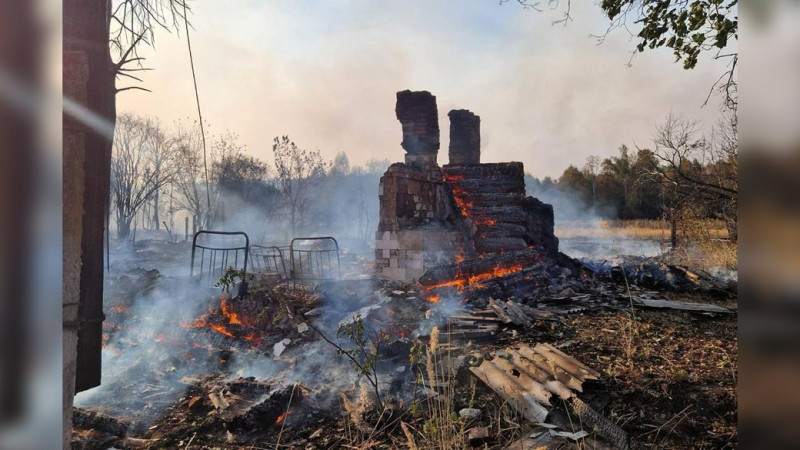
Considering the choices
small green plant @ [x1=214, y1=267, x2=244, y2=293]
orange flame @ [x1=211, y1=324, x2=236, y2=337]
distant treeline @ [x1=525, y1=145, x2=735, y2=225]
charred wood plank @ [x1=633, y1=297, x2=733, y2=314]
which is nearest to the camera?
small green plant @ [x1=214, y1=267, x2=244, y2=293]

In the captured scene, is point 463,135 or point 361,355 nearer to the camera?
point 361,355

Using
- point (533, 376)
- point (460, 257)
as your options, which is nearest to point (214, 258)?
point (460, 257)

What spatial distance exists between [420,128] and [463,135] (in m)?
5.16

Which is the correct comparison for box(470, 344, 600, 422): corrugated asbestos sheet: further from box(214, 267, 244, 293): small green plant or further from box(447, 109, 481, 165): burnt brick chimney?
A: box(447, 109, 481, 165): burnt brick chimney

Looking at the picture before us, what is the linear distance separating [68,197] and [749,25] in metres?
2.87

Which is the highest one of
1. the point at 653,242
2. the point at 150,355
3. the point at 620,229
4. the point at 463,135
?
the point at 463,135

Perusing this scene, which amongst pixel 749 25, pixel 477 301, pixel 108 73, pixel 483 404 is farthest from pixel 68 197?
pixel 477 301

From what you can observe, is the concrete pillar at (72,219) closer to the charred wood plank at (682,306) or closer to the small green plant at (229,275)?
the small green plant at (229,275)

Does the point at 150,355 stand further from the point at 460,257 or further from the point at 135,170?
the point at 135,170

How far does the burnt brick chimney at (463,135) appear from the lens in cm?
1728

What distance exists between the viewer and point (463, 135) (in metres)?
17.3

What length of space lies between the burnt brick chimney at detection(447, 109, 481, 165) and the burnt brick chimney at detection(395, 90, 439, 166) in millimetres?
4653

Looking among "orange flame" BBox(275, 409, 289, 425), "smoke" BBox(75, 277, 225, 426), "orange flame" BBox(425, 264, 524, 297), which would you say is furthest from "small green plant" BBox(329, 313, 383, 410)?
"orange flame" BBox(425, 264, 524, 297)

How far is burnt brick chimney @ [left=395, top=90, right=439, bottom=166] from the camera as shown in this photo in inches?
499
